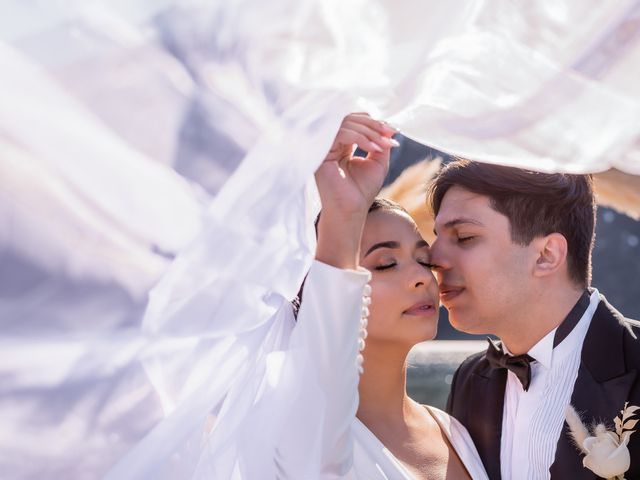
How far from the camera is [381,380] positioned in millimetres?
2186

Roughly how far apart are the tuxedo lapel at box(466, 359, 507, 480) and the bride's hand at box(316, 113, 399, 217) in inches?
43.0

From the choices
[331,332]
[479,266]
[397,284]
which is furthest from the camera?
[479,266]

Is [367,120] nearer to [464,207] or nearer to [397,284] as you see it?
[397,284]

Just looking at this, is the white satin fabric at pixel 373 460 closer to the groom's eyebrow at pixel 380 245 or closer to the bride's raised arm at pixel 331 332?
the bride's raised arm at pixel 331 332

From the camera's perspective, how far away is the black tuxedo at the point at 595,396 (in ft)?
6.97

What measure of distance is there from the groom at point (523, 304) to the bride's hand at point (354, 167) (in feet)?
2.82

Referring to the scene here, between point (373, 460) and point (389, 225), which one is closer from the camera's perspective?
point (373, 460)

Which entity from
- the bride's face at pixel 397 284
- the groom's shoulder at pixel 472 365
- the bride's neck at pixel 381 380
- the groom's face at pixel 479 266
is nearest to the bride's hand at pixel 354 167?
the bride's face at pixel 397 284

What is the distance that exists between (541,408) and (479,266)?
1.48 ft

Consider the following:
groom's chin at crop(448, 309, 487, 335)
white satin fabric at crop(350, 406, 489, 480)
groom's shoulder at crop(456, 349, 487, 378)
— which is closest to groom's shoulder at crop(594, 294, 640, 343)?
groom's chin at crop(448, 309, 487, 335)

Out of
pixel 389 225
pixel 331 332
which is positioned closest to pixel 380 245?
pixel 389 225

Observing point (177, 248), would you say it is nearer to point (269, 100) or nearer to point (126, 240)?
point (126, 240)

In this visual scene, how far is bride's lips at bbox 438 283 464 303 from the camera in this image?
2.46 meters

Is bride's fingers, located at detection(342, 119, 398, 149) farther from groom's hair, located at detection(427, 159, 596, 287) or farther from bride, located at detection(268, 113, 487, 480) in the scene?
groom's hair, located at detection(427, 159, 596, 287)
